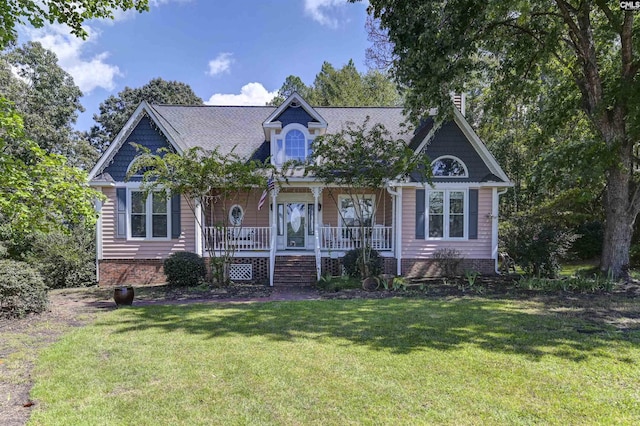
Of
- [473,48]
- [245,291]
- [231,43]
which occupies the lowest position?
[245,291]

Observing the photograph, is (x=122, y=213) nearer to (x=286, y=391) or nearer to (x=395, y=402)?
(x=286, y=391)

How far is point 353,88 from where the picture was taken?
32.3 meters

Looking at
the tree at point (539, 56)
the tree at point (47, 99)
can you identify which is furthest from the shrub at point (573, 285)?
the tree at point (47, 99)

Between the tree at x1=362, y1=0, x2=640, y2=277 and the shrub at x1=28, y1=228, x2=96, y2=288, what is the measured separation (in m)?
12.3

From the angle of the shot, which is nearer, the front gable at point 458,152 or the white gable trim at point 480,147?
the white gable trim at point 480,147

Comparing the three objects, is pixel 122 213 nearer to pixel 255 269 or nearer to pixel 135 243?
pixel 135 243

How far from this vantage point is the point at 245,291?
423 inches

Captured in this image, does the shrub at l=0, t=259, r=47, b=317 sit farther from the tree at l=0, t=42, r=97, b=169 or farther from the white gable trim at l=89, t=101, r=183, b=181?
the tree at l=0, t=42, r=97, b=169

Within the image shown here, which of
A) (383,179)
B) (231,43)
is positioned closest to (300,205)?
(383,179)

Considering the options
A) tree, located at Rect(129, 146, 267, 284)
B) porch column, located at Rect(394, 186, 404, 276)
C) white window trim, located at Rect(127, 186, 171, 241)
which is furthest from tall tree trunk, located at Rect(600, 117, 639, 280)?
white window trim, located at Rect(127, 186, 171, 241)

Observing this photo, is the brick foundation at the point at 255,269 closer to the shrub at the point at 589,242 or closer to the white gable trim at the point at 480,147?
the white gable trim at the point at 480,147

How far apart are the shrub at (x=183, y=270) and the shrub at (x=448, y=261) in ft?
26.7

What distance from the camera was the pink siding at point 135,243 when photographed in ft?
41.3

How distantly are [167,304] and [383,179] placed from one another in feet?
23.6
